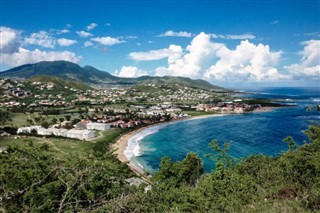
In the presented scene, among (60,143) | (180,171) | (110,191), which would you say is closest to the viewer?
(110,191)

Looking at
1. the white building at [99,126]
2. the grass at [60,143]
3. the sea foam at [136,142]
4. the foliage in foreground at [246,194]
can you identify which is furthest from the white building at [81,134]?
the foliage in foreground at [246,194]

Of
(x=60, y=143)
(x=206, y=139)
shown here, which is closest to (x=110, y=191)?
(x=60, y=143)

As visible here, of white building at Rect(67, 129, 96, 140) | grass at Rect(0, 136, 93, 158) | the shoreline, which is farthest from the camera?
white building at Rect(67, 129, 96, 140)

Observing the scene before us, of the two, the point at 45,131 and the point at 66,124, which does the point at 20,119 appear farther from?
the point at 45,131

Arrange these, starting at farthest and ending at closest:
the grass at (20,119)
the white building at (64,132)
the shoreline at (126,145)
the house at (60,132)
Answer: the grass at (20,119) < the house at (60,132) < the white building at (64,132) < the shoreline at (126,145)

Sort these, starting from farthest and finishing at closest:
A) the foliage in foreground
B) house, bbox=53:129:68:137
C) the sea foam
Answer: house, bbox=53:129:68:137 → the sea foam → the foliage in foreground

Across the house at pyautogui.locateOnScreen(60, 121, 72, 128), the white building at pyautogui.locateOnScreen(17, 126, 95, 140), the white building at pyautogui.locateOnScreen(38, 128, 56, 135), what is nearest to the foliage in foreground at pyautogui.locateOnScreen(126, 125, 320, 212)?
the white building at pyautogui.locateOnScreen(17, 126, 95, 140)

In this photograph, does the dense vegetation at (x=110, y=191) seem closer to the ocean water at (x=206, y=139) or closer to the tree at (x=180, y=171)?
the tree at (x=180, y=171)

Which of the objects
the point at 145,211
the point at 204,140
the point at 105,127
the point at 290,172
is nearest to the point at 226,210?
the point at 145,211

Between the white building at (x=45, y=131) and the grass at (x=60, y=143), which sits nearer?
the grass at (x=60, y=143)

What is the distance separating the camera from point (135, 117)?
265ft

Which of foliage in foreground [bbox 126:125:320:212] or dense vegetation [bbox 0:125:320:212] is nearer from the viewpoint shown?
dense vegetation [bbox 0:125:320:212]

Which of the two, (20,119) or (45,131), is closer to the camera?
(45,131)

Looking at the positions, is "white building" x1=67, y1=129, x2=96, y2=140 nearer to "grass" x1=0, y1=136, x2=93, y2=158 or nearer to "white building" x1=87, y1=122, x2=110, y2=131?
"grass" x1=0, y1=136, x2=93, y2=158
